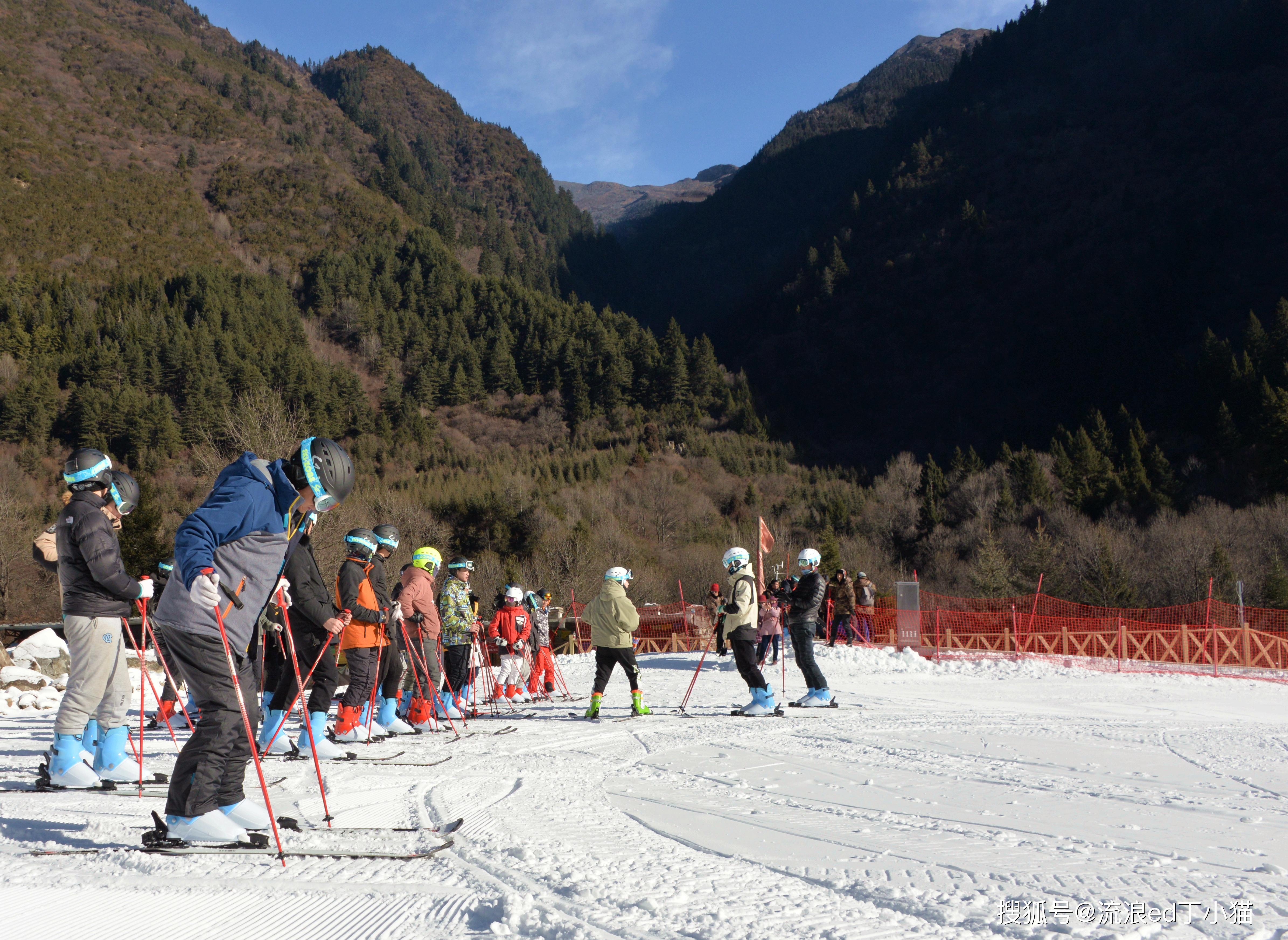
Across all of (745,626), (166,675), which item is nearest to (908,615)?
(745,626)

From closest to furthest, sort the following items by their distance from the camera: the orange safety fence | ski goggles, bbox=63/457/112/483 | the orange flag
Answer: ski goggles, bbox=63/457/112/483 → the orange flag → the orange safety fence

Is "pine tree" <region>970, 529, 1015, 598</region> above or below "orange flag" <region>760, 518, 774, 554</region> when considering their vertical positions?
below

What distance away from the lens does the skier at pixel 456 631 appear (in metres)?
9.99

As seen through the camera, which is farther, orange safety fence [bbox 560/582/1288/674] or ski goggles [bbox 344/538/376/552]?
orange safety fence [bbox 560/582/1288/674]

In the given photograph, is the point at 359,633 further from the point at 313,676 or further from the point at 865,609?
the point at 865,609

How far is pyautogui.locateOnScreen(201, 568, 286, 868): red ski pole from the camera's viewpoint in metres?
3.62

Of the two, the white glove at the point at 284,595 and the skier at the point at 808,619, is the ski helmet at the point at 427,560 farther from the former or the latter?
the skier at the point at 808,619

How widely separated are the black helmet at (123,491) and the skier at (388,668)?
2.50 metres

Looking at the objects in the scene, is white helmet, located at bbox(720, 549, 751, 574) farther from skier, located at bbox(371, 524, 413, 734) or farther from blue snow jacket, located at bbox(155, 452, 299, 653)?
blue snow jacket, located at bbox(155, 452, 299, 653)

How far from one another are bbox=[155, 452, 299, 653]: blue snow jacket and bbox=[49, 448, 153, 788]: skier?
1.40 m

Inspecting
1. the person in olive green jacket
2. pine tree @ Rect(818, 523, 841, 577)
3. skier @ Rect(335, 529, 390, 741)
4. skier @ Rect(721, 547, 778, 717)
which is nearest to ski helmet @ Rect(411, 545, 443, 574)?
skier @ Rect(335, 529, 390, 741)

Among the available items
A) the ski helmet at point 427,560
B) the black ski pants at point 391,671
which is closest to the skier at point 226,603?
the black ski pants at point 391,671

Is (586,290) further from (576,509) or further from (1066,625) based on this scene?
(1066,625)

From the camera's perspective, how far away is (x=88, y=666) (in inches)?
205
